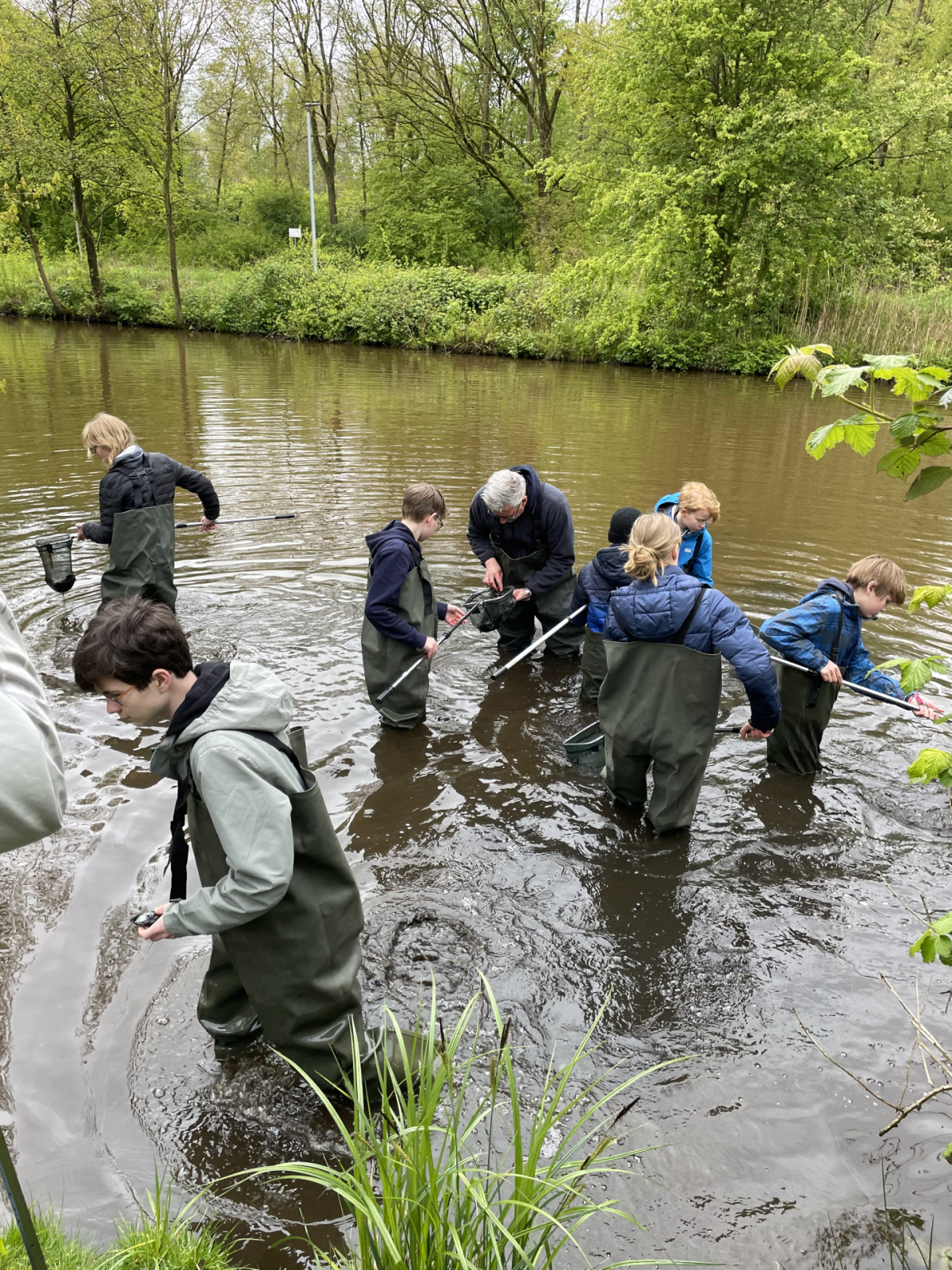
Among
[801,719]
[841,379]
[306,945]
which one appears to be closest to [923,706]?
[801,719]

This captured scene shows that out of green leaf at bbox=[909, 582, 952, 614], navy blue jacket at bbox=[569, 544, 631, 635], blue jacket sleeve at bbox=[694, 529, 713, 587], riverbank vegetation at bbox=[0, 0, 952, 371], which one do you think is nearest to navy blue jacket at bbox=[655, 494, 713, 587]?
blue jacket sleeve at bbox=[694, 529, 713, 587]

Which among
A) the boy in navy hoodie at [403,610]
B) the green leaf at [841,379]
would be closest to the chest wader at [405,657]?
the boy in navy hoodie at [403,610]

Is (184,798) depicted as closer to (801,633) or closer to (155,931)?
(155,931)

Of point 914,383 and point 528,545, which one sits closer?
point 914,383

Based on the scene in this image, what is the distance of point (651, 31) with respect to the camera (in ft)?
75.9

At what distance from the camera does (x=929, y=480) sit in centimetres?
196

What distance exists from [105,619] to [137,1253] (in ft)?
5.98

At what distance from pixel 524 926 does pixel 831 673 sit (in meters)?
2.19

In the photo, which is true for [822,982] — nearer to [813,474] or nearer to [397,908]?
[397,908]

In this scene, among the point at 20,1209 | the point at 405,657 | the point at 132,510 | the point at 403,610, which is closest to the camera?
the point at 20,1209

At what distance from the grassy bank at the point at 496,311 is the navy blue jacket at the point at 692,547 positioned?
17.8m

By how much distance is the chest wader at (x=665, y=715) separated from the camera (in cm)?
425

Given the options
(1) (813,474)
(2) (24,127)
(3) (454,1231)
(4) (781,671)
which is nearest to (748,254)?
(1) (813,474)

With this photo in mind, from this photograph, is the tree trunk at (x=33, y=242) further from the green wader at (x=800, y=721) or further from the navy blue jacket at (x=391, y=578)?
the green wader at (x=800, y=721)
